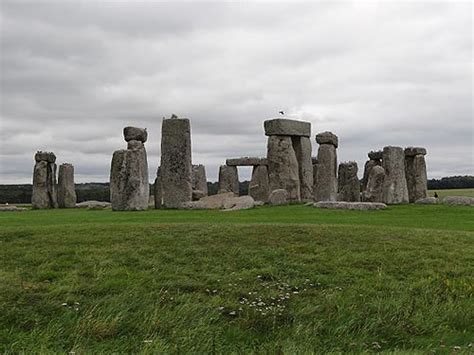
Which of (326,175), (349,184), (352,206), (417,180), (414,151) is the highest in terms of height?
(414,151)

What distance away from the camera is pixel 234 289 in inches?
405

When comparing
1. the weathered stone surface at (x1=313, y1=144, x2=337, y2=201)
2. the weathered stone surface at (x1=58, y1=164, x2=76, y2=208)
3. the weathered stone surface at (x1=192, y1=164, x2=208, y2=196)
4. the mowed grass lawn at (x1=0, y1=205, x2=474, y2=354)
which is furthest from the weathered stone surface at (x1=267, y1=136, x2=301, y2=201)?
the mowed grass lawn at (x1=0, y1=205, x2=474, y2=354)

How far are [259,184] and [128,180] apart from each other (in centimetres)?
1636

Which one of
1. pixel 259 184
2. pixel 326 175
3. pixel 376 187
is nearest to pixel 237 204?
A: pixel 326 175

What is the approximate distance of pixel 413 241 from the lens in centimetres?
1361

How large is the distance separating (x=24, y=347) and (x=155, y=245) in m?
4.99

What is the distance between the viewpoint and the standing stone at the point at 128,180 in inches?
894

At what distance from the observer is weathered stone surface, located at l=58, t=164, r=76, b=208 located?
103ft

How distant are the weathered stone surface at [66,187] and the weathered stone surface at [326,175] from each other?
42.5 feet

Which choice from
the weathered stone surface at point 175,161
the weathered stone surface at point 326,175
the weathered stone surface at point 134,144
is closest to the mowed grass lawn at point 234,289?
the weathered stone surface at point 134,144

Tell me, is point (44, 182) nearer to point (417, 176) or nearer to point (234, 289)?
point (417, 176)

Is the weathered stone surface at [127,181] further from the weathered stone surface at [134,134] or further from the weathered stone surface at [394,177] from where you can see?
the weathered stone surface at [394,177]

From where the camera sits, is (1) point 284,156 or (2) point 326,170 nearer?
(1) point 284,156

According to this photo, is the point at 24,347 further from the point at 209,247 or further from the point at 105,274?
the point at 209,247
